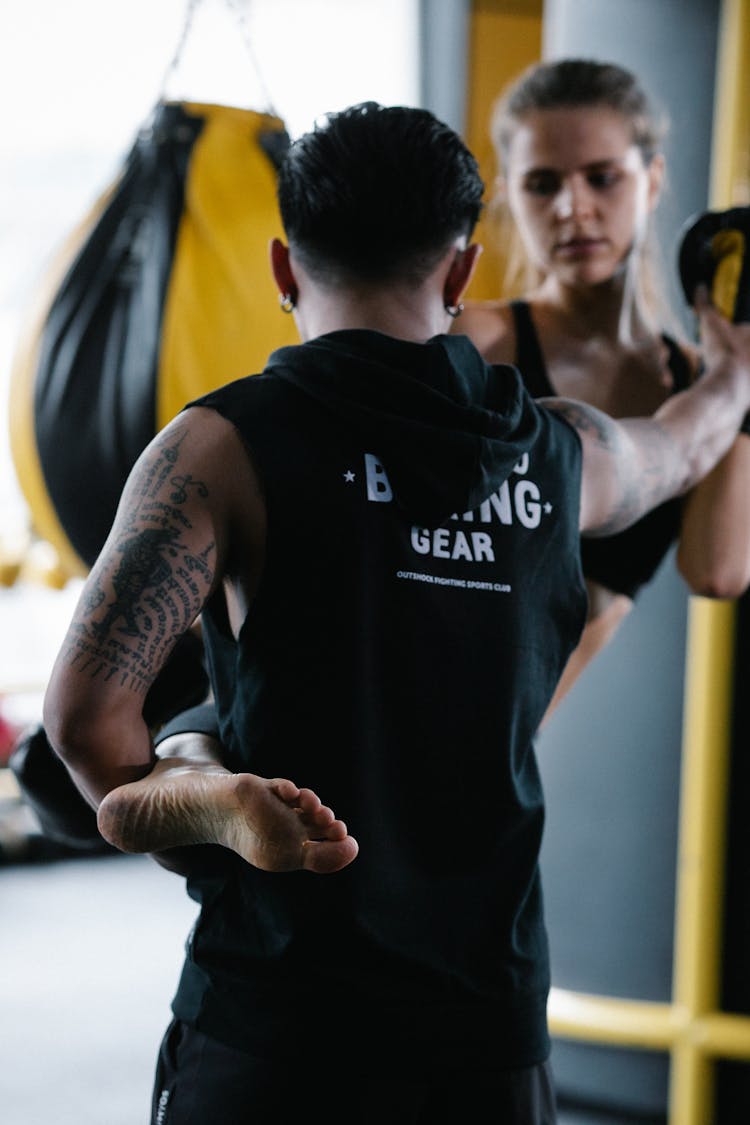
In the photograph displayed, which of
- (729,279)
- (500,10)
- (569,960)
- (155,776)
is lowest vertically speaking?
(569,960)

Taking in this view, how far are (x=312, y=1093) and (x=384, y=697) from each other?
33 centimetres

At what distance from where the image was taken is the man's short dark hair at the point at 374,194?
104 cm

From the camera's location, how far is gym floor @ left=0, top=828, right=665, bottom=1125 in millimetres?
2715

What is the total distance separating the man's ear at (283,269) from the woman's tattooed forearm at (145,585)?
21cm

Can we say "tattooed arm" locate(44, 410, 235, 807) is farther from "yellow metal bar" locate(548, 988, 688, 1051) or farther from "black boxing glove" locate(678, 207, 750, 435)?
"yellow metal bar" locate(548, 988, 688, 1051)

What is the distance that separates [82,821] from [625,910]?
156 centimetres

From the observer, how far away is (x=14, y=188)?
14.5 ft

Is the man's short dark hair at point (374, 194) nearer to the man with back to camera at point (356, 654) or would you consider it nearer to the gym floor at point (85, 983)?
the man with back to camera at point (356, 654)

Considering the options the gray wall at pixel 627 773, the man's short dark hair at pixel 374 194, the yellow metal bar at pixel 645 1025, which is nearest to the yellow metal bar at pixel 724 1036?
the yellow metal bar at pixel 645 1025

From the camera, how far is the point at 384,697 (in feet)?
3.42

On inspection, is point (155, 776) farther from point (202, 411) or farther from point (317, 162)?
point (317, 162)

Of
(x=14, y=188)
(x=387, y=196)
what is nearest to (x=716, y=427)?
(x=387, y=196)

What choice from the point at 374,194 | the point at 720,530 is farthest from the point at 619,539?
the point at 374,194

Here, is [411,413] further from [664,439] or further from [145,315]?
[145,315]
